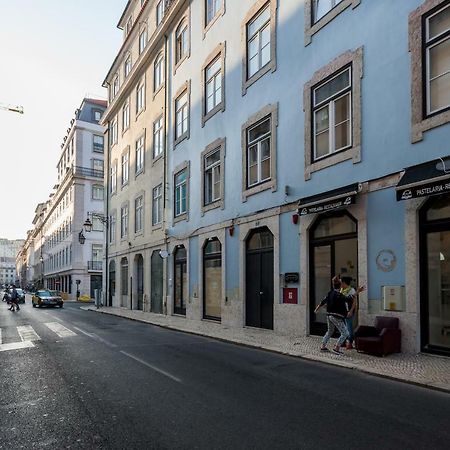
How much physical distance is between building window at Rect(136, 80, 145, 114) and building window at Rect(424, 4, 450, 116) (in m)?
22.6

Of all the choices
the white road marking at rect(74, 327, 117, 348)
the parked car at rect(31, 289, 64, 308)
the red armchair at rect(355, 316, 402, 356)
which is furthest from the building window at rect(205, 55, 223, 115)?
the parked car at rect(31, 289, 64, 308)

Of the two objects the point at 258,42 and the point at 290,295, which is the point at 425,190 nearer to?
the point at 290,295

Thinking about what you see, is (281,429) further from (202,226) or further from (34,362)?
(202,226)

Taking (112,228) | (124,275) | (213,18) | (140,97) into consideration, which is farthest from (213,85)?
(112,228)

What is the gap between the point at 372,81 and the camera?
1180 centimetres

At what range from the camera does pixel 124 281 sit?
1326 inches

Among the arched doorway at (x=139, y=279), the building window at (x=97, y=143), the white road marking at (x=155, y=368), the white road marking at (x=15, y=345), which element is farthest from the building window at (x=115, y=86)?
the white road marking at (x=155, y=368)

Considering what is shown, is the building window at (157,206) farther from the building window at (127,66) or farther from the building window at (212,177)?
the building window at (127,66)

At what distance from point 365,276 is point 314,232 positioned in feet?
8.74

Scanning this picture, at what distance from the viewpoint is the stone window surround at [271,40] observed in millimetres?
15898

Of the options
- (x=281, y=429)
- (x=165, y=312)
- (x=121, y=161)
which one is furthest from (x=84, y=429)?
(x=121, y=161)

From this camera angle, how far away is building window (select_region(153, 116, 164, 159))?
27094 millimetres

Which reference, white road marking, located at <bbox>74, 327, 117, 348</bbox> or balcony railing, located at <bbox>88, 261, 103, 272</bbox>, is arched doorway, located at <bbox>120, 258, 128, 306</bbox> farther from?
balcony railing, located at <bbox>88, 261, 103, 272</bbox>

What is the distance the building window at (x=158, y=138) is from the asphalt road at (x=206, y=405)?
17998 mm
